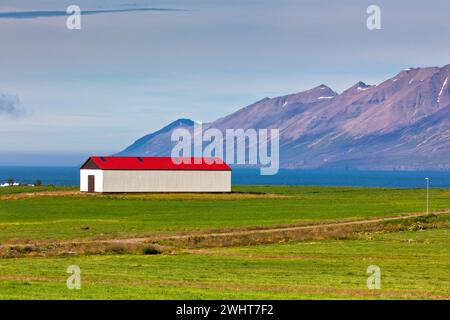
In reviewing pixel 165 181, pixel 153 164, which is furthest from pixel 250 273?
pixel 153 164

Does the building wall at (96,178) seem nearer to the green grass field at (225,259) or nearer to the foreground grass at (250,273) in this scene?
the green grass field at (225,259)

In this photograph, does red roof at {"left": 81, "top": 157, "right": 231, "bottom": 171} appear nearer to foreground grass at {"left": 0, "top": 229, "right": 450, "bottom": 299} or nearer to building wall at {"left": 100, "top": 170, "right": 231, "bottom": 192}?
building wall at {"left": 100, "top": 170, "right": 231, "bottom": 192}

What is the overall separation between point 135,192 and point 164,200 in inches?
617

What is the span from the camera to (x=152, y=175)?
137375mm

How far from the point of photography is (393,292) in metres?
37.9

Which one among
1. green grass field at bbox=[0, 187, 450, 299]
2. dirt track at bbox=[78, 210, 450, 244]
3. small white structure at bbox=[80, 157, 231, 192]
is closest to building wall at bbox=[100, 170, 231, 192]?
small white structure at bbox=[80, 157, 231, 192]

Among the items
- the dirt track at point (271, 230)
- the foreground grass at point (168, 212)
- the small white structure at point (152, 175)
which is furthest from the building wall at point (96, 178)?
the dirt track at point (271, 230)

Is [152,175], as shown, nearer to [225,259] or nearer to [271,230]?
[271,230]

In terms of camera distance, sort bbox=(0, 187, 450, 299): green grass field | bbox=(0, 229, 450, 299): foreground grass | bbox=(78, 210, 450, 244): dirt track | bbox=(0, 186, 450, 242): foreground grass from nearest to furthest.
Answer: bbox=(0, 229, 450, 299): foreground grass < bbox=(0, 187, 450, 299): green grass field < bbox=(78, 210, 450, 244): dirt track < bbox=(0, 186, 450, 242): foreground grass

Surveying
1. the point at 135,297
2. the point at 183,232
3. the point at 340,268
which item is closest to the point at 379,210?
the point at 183,232

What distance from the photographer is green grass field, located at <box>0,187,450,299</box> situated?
1473 inches

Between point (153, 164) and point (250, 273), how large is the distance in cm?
9366

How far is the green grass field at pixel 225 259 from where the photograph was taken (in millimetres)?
37406
